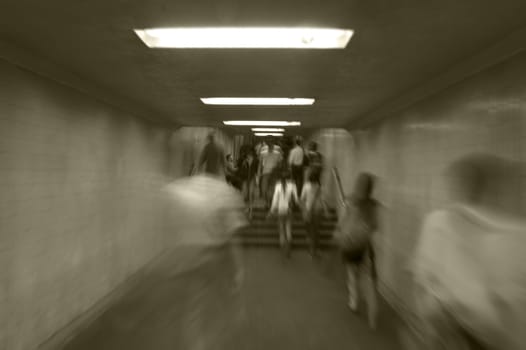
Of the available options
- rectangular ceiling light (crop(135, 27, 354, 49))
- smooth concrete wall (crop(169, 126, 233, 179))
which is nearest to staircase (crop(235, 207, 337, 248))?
smooth concrete wall (crop(169, 126, 233, 179))

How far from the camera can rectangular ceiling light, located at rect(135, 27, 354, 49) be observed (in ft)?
7.86

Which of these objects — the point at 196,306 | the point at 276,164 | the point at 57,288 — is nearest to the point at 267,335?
the point at 196,306

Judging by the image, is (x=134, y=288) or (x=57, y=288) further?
(x=134, y=288)

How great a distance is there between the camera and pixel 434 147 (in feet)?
11.7

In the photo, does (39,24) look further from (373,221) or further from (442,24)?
(373,221)

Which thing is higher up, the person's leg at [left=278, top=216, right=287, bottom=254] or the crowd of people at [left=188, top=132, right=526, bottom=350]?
the crowd of people at [left=188, top=132, right=526, bottom=350]

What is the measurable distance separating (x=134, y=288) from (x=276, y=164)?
4.62m

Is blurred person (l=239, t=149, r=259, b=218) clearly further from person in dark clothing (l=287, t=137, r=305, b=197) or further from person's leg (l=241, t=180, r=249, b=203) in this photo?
person in dark clothing (l=287, t=137, r=305, b=197)

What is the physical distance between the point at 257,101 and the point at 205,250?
2394mm

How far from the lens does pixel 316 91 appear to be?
4.06m

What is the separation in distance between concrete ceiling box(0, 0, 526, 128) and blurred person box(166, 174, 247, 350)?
135cm

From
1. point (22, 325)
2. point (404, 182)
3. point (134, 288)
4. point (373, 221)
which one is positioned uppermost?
point (404, 182)

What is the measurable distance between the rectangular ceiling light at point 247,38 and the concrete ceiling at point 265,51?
4.4 inches

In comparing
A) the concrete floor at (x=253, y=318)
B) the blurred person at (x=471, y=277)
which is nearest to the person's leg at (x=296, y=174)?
the concrete floor at (x=253, y=318)
